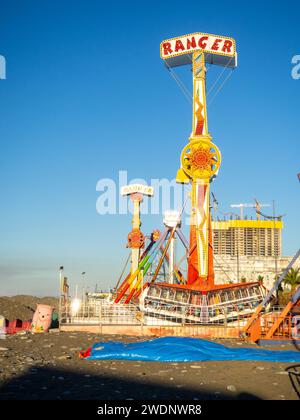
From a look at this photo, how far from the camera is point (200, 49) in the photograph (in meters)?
47.2

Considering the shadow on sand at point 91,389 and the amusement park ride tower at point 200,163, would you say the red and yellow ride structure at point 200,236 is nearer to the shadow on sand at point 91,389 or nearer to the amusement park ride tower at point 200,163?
the amusement park ride tower at point 200,163

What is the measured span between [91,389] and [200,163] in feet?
99.4

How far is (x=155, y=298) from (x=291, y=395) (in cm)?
2331

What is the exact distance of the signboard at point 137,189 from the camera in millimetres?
62947

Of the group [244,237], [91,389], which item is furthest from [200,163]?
[244,237]

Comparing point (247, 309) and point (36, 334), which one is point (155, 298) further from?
point (36, 334)

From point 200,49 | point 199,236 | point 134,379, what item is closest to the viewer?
point 134,379

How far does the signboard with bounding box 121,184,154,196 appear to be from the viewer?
62947 mm

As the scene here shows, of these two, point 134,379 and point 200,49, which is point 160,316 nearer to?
point 134,379

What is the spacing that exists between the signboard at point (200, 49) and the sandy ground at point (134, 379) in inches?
1365

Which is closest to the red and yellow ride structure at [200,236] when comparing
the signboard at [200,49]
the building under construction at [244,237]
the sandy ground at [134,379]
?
the signboard at [200,49]

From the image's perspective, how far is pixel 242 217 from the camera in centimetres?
16475

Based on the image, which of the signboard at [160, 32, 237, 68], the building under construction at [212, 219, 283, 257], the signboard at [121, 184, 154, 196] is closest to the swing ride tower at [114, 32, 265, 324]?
the signboard at [160, 32, 237, 68]
